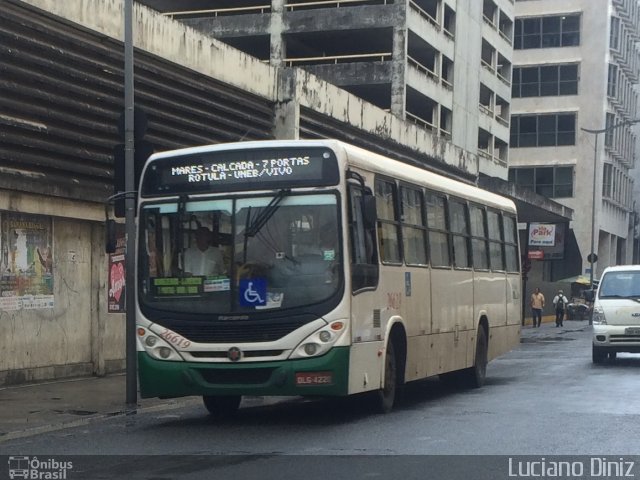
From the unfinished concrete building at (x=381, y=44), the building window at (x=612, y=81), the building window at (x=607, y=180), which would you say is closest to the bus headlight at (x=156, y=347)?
the unfinished concrete building at (x=381, y=44)

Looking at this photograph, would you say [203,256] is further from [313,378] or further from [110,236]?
[110,236]

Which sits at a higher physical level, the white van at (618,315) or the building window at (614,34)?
the building window at (614,34)

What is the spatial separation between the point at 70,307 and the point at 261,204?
295 inches

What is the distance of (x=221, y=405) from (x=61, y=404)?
7.71 feet

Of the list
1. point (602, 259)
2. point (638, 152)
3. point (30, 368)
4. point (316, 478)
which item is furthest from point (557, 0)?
point (316, 478)

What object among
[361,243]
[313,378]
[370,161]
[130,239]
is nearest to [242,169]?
[361,243]

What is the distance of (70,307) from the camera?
1884 cm

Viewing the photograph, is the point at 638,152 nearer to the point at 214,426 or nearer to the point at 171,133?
the point at 171,133

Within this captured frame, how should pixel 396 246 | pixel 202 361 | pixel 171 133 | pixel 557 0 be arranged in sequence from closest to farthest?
pixel 202 361 < pixel 396 246 < pixel 171 133 < pixel 557 0

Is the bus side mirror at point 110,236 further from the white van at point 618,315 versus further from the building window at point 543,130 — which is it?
the building window at point 543,130

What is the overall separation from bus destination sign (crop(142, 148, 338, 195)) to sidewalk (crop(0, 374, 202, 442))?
2.86m

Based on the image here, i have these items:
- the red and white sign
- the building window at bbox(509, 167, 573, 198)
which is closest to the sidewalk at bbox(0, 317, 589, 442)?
the red and white sign

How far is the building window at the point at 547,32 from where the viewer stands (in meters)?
74.2

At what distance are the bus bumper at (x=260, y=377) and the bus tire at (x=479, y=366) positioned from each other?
6.30 metres
